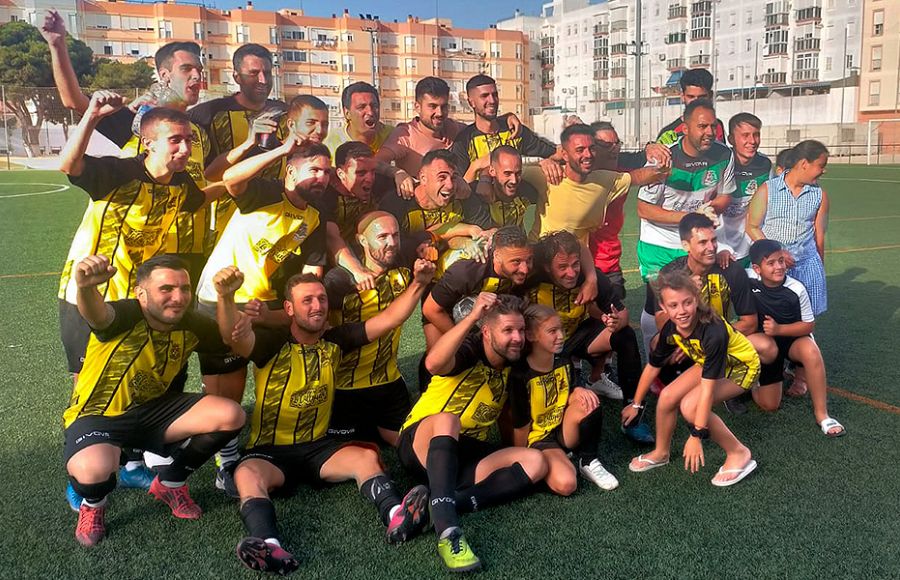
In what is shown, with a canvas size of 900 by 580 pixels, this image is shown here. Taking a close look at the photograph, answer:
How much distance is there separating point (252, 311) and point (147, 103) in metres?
1.11

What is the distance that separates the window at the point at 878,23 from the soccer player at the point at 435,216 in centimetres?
4194

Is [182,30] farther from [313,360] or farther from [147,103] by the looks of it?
[313,360]

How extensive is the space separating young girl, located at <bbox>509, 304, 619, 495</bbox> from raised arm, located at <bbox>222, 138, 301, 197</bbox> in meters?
1.37

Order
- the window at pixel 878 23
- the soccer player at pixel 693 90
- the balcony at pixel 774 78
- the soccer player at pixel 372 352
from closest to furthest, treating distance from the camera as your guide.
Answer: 1. the soccer player at pixel 372 352
2. the soccer player at pixel 693 90
3. the window at pixel 878 23
4. the balcony at pixel 774 78

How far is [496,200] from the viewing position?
4266mm

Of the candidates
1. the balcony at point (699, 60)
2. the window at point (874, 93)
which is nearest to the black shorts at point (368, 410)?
the balcony at point (699, 60)

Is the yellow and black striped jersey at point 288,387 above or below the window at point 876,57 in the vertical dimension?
below

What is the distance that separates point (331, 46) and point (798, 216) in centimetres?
418

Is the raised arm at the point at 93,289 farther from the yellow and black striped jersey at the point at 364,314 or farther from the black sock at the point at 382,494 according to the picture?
the black sock at the point at 382,494

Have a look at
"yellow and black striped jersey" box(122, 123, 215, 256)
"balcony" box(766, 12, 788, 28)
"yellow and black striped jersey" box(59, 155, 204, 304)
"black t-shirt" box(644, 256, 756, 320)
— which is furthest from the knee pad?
"balcony" box(766, 12, 788, 28)

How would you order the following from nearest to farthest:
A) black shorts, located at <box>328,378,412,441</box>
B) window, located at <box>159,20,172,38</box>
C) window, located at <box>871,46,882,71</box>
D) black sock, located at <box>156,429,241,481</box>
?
black sock, located at <box>156,429,241,481</box>
black shorts, located at <box>328,378,412,441</box>
window, located at <box>159,20,172,38</box>
window, located at <box>871,46,882,71</box>

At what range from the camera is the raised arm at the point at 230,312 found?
3.04m

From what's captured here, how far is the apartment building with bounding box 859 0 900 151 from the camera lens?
3678cm

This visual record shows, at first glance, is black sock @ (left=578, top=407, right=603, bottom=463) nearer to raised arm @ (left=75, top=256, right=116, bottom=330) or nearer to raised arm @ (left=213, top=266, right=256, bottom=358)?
raised arm @ (left=213, top=266, right=256, bottom=358)
